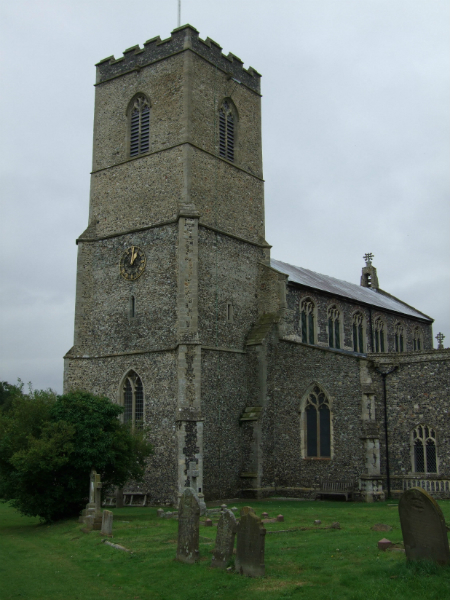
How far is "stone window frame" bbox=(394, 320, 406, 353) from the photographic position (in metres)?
42.2

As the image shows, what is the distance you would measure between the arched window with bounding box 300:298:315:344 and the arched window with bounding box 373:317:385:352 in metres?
7.40

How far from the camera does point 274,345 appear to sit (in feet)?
92.3

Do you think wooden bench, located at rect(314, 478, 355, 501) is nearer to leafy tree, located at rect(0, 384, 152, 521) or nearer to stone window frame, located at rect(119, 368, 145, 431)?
stone window frame, located at rect(119, 368, 145, 431)

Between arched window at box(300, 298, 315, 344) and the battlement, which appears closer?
the battlement

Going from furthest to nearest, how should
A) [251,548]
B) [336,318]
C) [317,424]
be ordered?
[336,318] < [317,424] < [251,548]

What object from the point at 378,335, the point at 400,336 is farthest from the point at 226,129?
the point at 400,336

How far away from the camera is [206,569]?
11.7 m

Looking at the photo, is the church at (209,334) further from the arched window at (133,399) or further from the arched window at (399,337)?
the arched window at (399,337)

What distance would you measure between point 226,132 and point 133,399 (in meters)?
13.5

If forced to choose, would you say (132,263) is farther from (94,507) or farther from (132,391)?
(94,507)

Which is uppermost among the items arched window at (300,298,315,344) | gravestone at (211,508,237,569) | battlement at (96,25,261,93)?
battlement at (96,25,261,93)

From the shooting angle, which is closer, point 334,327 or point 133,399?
point 133,399

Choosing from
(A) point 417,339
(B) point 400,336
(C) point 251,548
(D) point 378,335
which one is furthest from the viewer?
(A) point 417,339

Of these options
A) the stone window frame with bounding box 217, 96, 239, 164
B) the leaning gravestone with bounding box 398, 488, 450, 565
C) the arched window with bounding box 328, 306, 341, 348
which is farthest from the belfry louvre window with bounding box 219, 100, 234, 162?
the leaning gravestone with bounding box 398, 488, 450, 565
